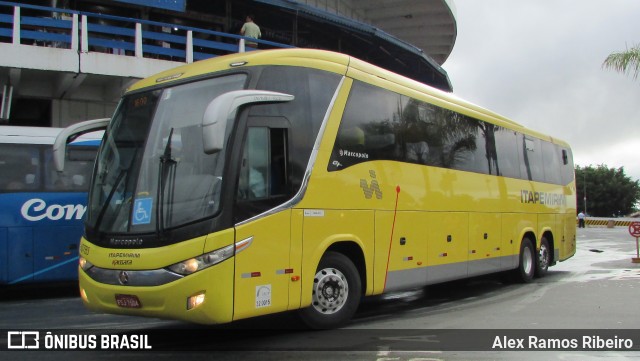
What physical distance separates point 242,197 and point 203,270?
87 cm

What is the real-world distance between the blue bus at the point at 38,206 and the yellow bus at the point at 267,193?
3.99m

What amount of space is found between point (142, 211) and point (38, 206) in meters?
5.97

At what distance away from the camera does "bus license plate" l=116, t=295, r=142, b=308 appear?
5.82 m

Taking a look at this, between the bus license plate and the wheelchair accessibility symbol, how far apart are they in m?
0.75

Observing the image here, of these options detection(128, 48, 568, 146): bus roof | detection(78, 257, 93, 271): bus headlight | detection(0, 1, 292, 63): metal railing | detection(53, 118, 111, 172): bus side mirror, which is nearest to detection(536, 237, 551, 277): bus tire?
detection(128, 48, 568, 146): bus roof

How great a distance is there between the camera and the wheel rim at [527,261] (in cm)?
1265

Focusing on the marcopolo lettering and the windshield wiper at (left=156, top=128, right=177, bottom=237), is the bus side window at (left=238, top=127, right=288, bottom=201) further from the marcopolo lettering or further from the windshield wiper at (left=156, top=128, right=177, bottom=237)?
the marcopolo lettering

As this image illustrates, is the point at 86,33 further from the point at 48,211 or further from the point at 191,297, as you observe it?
the point at 191,297

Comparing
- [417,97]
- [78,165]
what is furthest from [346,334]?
[78,165]

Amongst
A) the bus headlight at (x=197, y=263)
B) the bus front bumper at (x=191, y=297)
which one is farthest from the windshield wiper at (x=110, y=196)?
the bus headlight at (x=197, y=263)

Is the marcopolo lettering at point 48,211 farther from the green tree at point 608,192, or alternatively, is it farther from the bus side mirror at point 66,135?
the green tree at point 608,192

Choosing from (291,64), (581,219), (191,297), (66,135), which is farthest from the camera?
(581,219)

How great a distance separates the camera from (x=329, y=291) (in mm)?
7117

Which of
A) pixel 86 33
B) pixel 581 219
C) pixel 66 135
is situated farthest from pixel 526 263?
pixel 581 219
